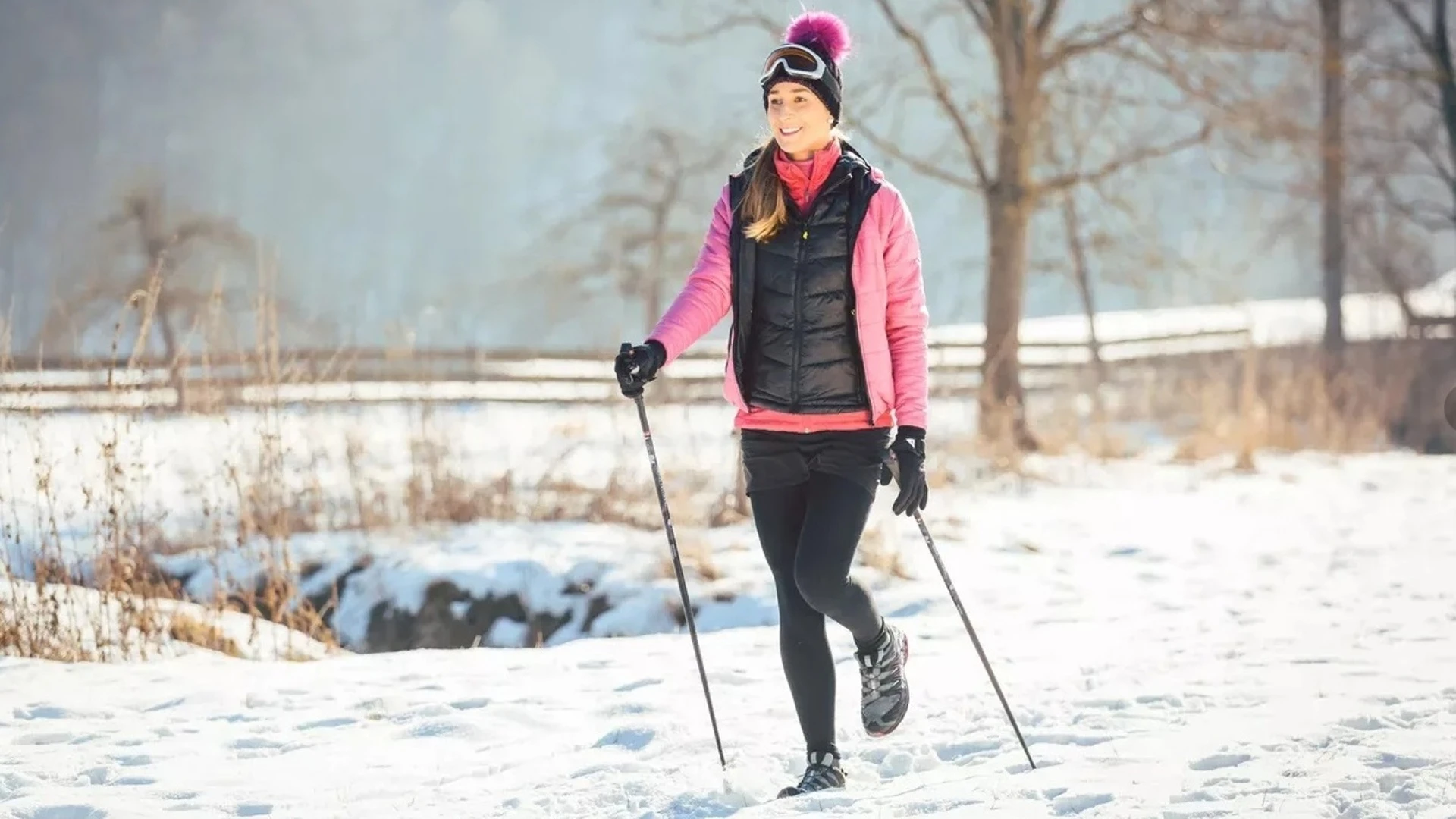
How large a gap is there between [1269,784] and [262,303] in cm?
531

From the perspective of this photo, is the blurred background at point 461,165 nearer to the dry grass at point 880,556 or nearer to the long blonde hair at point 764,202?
the dry grass at point 880,556

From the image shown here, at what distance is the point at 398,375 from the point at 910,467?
27.7 feet

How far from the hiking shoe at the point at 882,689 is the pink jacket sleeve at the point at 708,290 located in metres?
0.97

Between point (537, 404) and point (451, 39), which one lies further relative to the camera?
point (451, 39)

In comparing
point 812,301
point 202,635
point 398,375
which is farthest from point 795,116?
point 398,375

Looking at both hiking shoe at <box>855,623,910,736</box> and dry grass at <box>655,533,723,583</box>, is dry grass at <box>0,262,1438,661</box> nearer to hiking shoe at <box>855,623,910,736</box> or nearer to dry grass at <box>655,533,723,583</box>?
dry grass at <box>655,533,723,583</box>

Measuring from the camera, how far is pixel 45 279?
43.5m

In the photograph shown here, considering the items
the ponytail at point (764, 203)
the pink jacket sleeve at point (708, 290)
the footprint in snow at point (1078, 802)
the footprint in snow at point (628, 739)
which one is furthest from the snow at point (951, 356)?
the footprint in snow at point (1078, 802)

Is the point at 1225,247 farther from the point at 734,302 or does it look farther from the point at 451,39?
the point at 734,302

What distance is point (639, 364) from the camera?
3.76 metres

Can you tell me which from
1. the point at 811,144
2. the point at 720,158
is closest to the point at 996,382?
the point at 811,144

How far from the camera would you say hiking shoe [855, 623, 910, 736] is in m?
3.89

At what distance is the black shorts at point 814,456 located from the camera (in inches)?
150

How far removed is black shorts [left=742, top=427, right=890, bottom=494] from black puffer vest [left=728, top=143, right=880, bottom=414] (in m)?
0.08
